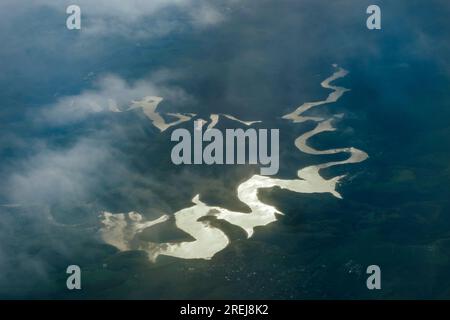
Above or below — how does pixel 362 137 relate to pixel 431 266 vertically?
above

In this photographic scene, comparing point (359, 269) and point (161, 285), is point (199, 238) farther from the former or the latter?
point (359, 269)

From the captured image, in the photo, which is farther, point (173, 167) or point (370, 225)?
point (173, 167)

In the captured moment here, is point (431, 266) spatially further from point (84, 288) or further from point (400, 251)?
point (84, 288)

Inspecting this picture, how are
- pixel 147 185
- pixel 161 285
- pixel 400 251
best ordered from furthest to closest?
pixel 147 185, pixel 400 251, pixel 161 285

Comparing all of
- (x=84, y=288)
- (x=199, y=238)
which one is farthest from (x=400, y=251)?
(x=84, y=288)

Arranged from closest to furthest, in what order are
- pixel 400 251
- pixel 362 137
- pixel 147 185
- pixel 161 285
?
pixel 161 285
pixel 400 251
pixel 147 185
pixel 362 137

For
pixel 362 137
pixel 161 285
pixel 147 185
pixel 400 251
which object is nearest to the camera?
pixel 161 285

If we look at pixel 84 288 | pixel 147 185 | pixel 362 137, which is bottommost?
pixel 84 288

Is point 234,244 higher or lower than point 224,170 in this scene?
lower

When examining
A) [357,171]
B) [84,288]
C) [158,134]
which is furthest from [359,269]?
[158,134]
